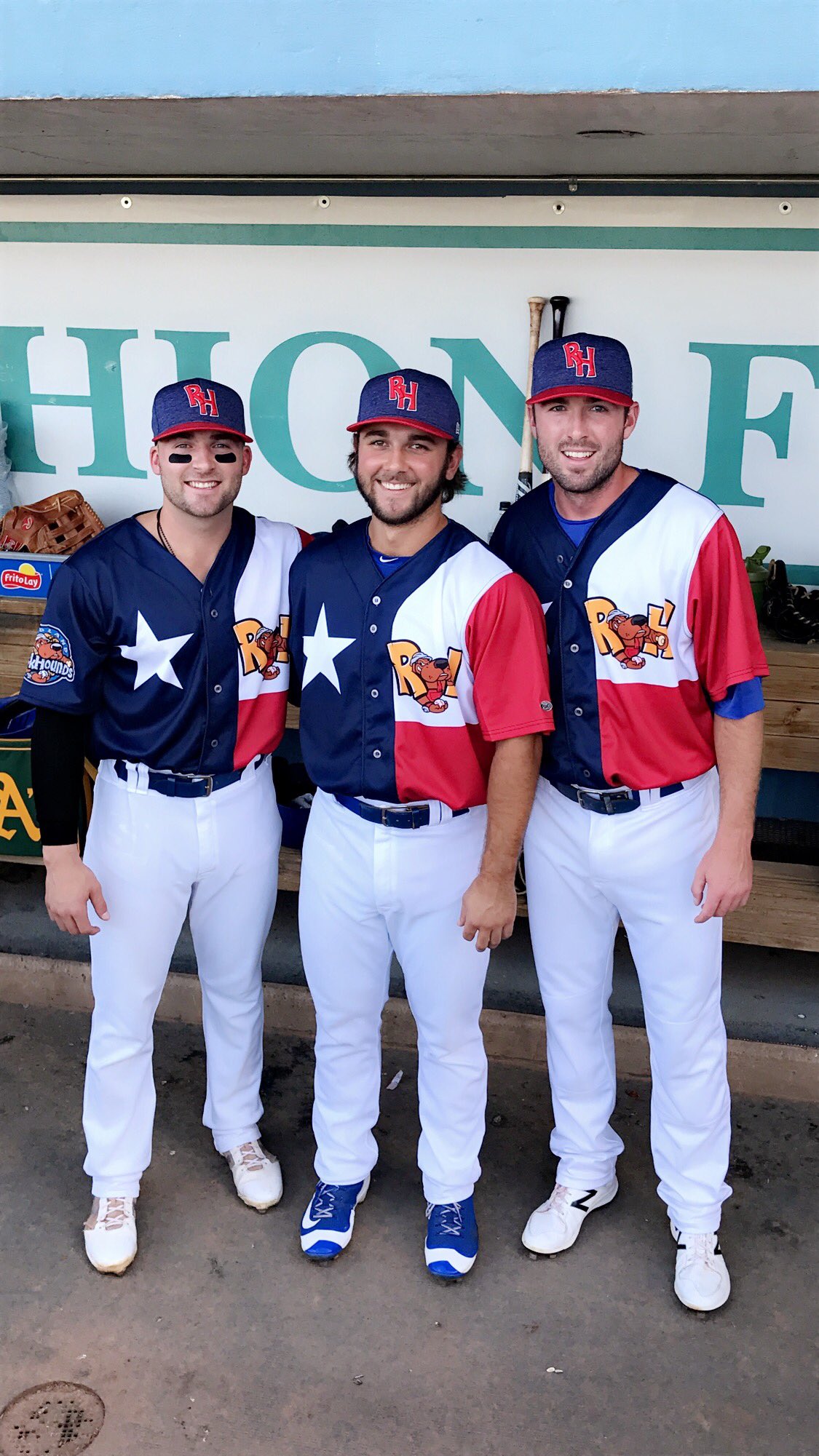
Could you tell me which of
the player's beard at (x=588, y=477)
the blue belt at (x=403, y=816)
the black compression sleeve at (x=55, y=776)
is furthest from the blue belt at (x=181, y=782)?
the player's beard at (x=588, y=477)

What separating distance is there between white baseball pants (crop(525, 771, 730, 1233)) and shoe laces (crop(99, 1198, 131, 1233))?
3.34 feet

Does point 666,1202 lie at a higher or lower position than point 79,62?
lower

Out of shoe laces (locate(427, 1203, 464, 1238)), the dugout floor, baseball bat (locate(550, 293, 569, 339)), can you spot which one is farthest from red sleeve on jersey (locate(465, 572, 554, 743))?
baseball bat (locate(550, 293, 569, 339))

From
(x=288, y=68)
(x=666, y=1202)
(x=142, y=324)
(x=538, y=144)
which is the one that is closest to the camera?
(x=288, y=68)

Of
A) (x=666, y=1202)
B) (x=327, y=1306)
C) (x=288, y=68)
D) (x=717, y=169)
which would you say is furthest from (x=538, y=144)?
(x=327, y=1306)

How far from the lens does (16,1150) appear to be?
3.17 m

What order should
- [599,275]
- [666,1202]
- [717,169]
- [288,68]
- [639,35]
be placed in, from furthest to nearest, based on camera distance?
[599,275]
[717,169]
[666,1202]
[288,68]
[639,35]

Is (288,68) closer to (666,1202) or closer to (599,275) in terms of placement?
(599,275)

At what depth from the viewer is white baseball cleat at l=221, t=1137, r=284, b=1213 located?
9.69ft

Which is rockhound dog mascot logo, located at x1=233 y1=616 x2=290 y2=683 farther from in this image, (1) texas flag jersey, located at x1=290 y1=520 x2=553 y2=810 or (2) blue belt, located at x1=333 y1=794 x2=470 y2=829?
(2) blue belt, located at x1=333 y1=794 x2=470 y2=829

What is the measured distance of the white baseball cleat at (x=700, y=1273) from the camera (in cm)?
264

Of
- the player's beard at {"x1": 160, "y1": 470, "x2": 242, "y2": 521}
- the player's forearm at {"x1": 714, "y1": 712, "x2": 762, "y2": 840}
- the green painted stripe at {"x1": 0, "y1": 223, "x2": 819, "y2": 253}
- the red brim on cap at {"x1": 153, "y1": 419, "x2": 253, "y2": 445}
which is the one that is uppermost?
the green painted stripe at {"x1": 0, "y1": 223, "x2": 819, "y2": 253}

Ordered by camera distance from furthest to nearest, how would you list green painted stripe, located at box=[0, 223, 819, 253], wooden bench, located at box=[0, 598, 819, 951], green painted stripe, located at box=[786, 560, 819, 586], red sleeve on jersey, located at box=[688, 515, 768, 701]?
green painted stripe, located at box=[786, 560, 819, 586], green painted stripe, located at box=[0, 223, 819, 253], wooden bench, located at box=[0, 598, 819, 951], red sleeve on jersey, located at box=[688, 515, 768, 701]

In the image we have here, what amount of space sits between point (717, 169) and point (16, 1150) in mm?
3217
